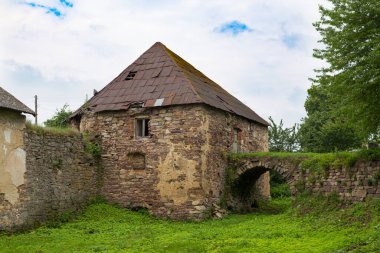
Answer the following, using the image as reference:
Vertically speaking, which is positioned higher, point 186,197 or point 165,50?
point 165,50

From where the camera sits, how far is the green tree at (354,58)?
1249cm

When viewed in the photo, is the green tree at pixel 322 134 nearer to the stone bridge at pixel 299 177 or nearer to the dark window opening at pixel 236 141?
the stone bridge at pixel 299 177

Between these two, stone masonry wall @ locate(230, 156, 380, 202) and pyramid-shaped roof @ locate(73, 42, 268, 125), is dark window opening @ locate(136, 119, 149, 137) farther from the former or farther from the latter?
stone masonry wall @ locate(230, 156, 380, 202)

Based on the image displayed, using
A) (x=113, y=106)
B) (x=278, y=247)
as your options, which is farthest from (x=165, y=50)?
(x=278, y=247)

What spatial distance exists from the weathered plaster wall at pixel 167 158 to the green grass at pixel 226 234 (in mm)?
1100

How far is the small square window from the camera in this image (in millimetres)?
19688

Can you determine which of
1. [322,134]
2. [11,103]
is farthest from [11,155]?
[322,134]

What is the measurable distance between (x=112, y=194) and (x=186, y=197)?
10.8ft

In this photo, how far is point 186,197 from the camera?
18.4 metres

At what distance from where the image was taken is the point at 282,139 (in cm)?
3500

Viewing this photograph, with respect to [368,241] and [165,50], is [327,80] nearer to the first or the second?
[368,241]

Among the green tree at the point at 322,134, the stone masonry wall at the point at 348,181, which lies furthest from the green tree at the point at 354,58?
the green tree at the point at 322,134

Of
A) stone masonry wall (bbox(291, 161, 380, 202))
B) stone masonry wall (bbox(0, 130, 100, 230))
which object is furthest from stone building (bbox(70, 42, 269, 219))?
stone masonry wall (bbox(291, 161, 380, 202))

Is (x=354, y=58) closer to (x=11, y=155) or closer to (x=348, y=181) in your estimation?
(x=348, y=181)
